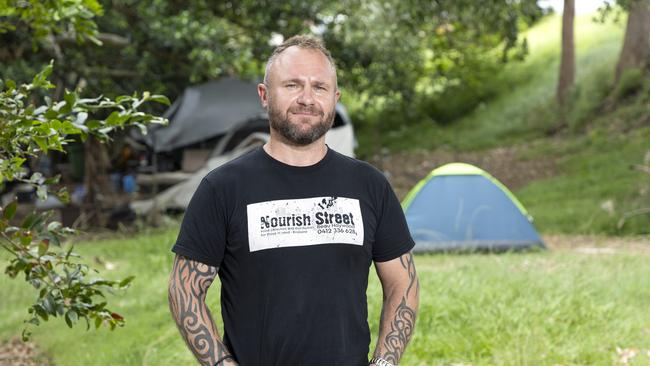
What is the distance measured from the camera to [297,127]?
2902 millimetres

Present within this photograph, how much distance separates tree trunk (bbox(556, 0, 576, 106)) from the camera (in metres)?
22.3

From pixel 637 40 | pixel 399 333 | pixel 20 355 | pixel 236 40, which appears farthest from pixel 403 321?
pixel 637 40

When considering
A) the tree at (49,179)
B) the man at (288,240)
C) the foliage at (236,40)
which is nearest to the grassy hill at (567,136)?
the foliage at (236,40)

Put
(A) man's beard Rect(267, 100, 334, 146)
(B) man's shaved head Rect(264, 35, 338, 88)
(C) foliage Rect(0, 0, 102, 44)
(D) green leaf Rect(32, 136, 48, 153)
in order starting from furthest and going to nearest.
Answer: (C) foliage Rect(0, 0, 102, 44) → (D) green leaf Rect(32, 136, 48, 153) → (B) man's shaved head Rect(264, 35, 338, 88) → (A) man's beard Rect(267, 100, 334, 146)

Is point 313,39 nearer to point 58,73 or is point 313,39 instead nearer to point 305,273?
point 305,273

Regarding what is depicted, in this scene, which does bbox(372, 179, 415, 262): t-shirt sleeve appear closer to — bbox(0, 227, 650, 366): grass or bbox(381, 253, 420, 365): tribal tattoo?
bbox(381, 253, 420, 365): tribal tattoo

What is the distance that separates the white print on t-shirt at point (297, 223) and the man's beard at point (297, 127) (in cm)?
20

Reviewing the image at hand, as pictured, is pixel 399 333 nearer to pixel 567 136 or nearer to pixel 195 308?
pixel 195 308

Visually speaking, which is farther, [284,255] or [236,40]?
[236,40]

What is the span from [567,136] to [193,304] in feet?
65.5

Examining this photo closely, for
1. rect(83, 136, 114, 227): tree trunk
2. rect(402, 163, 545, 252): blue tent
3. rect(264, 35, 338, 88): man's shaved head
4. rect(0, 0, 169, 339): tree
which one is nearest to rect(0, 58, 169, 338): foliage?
rect(0, 0, 169, 339): tree

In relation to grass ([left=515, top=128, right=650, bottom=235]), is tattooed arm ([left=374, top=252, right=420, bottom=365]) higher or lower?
higher

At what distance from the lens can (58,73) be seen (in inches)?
616

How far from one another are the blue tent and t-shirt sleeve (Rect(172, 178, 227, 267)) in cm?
808
